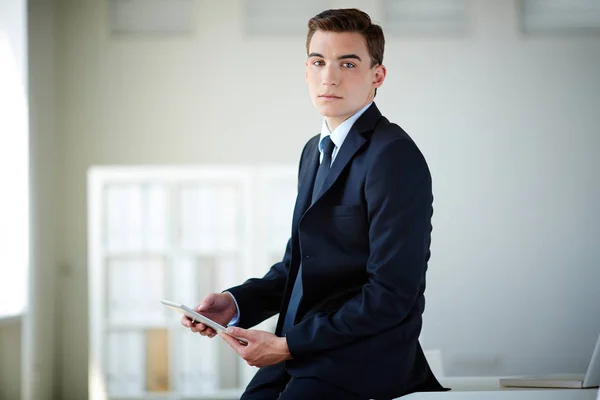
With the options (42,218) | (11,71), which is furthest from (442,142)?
(11,71)

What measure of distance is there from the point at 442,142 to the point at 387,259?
12.1 ft

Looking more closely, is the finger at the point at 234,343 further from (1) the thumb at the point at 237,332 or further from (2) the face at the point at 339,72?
(2) the face at the point at 339,72

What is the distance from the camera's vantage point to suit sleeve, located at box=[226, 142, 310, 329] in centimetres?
185

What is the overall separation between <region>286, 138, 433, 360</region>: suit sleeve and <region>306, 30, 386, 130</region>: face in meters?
0.19

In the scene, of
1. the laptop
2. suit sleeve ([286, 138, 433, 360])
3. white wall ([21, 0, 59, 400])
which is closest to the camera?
suit sleeve ([286, 138, 433, 360])

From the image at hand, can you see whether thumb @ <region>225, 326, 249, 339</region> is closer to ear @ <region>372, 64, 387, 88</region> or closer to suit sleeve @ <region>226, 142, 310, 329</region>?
suit sleeve @ <region>226, 142, 310, 329</region>

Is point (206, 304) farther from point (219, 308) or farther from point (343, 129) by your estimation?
point (343, 129)

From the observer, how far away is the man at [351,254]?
4.98 ft

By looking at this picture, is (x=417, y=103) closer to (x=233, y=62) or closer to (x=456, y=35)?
(x=456, y=35)

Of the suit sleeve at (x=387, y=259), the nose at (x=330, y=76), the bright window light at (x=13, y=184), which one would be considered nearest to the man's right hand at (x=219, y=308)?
the suit sleeve at (x=387, y=259)

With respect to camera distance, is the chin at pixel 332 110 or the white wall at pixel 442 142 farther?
the white wall at pixel 442 142

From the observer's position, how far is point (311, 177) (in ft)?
5.89

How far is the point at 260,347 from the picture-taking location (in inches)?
61.4

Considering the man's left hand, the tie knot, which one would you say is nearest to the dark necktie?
the tie knot
